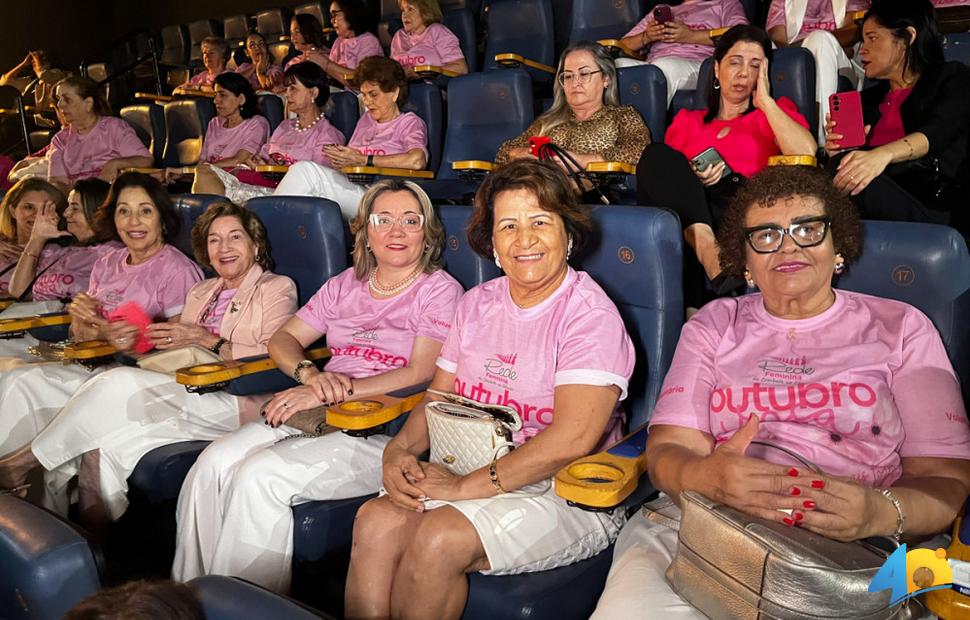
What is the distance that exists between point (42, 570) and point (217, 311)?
1.68 m

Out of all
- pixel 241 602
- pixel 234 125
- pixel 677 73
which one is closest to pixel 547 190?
pixel 241 602

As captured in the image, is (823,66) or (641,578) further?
(823,66)

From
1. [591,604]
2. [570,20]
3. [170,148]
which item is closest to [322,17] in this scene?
[170,148]

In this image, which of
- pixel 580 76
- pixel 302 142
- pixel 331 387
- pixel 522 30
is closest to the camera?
pixel 331 387

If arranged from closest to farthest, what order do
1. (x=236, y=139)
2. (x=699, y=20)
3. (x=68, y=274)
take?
(x=68, y=274), (x=699, y=20), (x=236, y=139)

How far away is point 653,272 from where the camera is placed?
1.71 meters

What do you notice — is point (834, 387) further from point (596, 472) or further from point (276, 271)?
point (276, 271)

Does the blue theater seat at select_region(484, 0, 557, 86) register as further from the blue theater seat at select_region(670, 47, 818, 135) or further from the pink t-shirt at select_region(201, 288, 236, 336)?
the pink t-shirt at select_region(201, 288, 236, 336)

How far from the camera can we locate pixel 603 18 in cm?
424

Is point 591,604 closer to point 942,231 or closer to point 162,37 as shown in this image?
point 942,231

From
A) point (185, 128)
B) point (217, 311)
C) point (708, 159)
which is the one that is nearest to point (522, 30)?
point (185, 128)

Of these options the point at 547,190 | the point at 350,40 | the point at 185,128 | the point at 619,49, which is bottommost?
the point at 547,190

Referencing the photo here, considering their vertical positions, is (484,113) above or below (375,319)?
above

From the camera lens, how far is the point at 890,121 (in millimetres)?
2346
